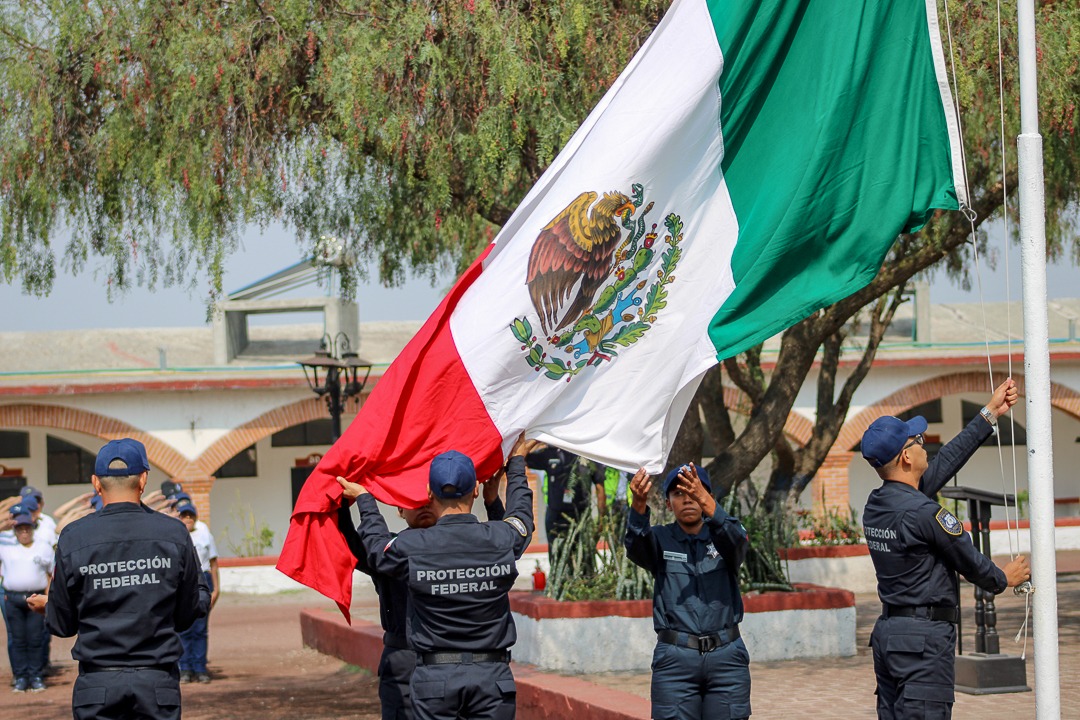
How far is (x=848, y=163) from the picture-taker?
618 centimetres

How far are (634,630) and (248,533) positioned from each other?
50.9ft

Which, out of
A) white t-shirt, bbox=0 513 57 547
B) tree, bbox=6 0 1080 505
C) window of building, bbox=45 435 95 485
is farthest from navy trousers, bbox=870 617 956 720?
window of building, bbox=45 435 95 485

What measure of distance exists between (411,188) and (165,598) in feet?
19.0

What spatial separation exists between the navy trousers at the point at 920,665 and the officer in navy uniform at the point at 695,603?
66cm

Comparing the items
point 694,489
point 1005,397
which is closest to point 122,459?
point 694,489

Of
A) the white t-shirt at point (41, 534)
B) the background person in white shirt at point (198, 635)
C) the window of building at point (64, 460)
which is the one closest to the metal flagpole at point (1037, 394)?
the background person in white shirt at point (198, 635)

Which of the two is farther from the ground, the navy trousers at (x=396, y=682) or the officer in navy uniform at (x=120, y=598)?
the officer in navy uniform at (x=120, y=598)

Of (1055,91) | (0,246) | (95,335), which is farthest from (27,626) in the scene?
(95,335)

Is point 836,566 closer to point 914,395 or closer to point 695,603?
point 914,395

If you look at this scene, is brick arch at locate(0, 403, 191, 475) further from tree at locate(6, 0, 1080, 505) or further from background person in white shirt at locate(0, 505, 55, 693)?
tree at locate(6, 0, 1080, 505)

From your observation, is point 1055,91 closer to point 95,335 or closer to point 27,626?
point 27,626

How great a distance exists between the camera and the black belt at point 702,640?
6176 millimetres

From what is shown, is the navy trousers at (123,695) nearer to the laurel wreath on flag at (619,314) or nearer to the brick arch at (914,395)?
the laurel wreath on flag at (619,314)

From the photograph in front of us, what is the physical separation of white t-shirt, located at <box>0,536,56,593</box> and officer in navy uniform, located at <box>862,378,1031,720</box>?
8754 mm
